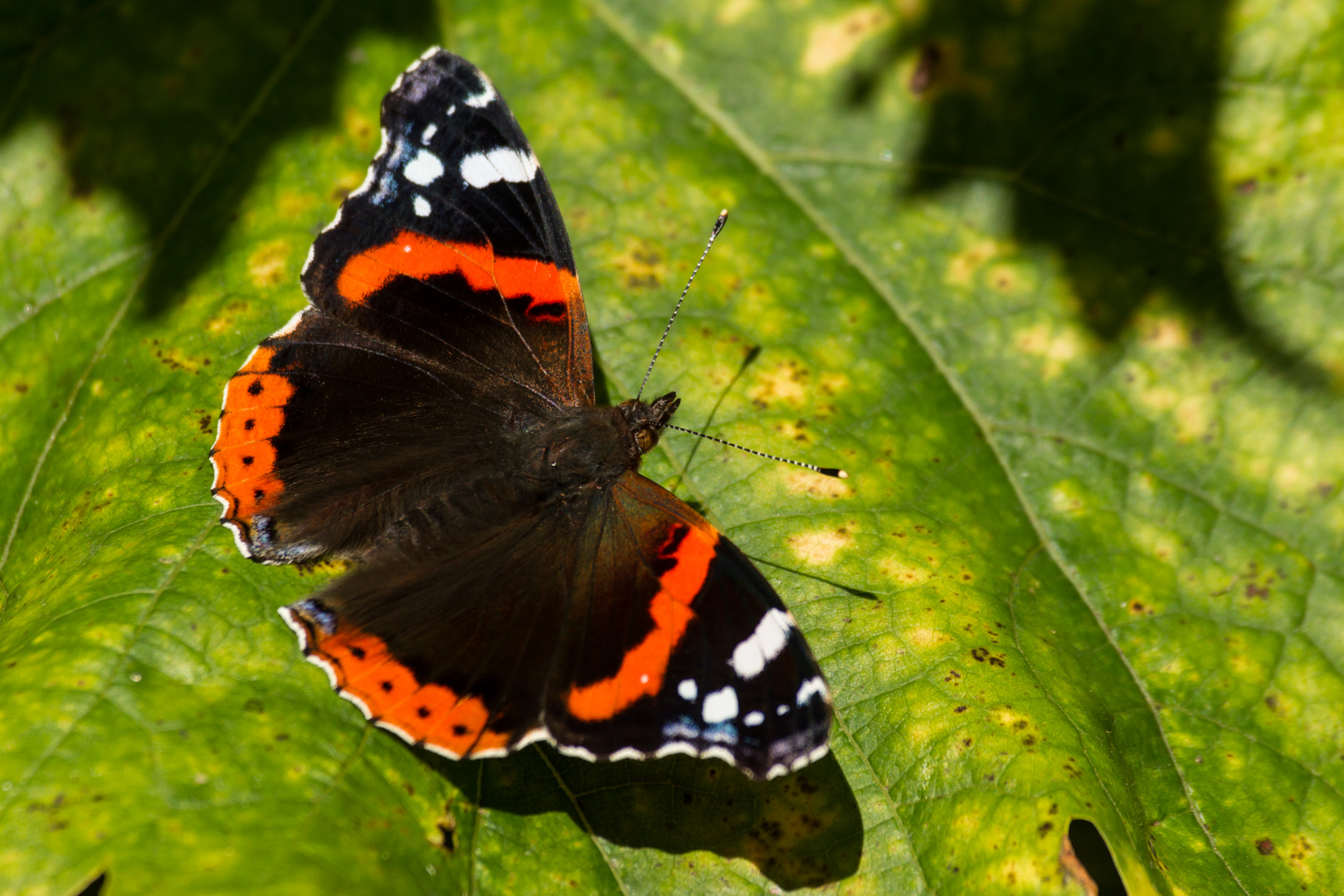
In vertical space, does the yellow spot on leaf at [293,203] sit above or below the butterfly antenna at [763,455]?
above

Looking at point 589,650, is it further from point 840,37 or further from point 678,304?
point 840,37

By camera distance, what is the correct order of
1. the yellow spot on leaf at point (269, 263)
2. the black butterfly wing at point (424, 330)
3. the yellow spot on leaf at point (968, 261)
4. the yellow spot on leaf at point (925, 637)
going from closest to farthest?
the yellow spot on leaf at point (925, 637) → the black butterfly wing at point (424, 330) → the yellow spot on leaf at point (269, 263) → the yellow spot on leaf at point (968, 261)

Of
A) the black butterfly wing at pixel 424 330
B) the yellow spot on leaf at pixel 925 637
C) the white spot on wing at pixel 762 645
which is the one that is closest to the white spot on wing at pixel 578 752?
the white spot on wing at pixel 762 645

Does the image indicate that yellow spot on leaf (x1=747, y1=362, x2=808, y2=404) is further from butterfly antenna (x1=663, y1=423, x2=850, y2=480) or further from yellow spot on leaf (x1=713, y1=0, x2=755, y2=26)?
yellow spot on leaf (x1=713, y1=0, x2=755, y2=26)

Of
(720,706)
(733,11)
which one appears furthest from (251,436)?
(733,11)

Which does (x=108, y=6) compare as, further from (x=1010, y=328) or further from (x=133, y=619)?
(x=1010, y=328)

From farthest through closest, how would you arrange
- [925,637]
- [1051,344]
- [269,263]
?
[1051,344] → [269,263] → [925,637]

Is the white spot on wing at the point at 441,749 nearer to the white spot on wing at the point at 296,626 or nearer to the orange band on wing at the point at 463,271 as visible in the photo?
the white spot on wing at the point at 296,626
